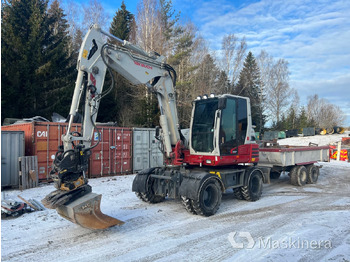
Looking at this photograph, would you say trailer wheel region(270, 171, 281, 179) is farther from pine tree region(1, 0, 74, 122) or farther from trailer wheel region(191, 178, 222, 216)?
pine tree region(1, 0, 74, 122)

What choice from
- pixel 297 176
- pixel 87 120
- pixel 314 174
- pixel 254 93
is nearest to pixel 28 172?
pixel 87 120

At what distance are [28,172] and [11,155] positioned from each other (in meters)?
0.95

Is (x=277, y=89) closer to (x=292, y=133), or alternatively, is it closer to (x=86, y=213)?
(x=292, y=133)

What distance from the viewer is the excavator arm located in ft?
16.4

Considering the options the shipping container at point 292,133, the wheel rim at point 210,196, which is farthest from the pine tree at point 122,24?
the shipping container at point 292,133

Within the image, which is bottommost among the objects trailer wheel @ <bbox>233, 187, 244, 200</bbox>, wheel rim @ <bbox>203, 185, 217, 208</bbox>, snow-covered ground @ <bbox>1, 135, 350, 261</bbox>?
snow-covered ground @ <bbox>1, 135, 350, 261</bbox>

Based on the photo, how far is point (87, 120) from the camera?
559 cm

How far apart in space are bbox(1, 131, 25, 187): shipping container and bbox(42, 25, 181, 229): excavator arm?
5979 mm

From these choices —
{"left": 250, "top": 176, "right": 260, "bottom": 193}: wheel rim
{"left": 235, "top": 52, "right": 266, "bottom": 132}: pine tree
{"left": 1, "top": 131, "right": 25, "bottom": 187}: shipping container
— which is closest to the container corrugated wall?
{"left": 1, "top": 131, "right": 25, "bottom": 187}: shipping container

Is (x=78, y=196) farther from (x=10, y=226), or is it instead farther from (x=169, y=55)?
(x=169, y=55)

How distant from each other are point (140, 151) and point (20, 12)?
17.0 m

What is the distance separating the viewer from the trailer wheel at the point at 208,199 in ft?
21.3

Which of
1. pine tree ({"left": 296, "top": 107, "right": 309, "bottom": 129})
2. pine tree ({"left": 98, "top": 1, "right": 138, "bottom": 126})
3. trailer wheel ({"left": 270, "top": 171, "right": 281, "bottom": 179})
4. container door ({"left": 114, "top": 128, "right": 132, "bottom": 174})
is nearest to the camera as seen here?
trailer wheel ({"left": 270, "top": 171, "right": 281, "bottom": 179})

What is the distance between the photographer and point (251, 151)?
8.19 m
